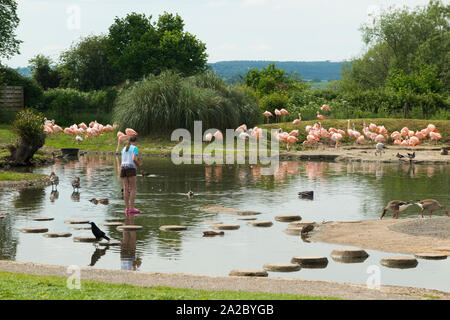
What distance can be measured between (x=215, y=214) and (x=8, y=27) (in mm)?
51018

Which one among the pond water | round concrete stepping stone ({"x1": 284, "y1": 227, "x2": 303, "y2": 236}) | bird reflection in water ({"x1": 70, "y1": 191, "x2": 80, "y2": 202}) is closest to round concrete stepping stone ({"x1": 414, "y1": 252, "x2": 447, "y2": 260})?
the pond water

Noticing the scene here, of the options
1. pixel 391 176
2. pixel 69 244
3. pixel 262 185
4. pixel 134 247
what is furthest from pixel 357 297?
pixel 391 176

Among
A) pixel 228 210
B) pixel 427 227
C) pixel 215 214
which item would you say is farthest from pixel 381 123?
pixel 427 227

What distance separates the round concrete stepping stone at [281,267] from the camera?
1316 centimetres

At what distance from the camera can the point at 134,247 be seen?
1512 centimetres

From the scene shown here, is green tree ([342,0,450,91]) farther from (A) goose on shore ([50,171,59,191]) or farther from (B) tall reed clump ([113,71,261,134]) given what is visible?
(A) goose on shore ([50,171,59,191])

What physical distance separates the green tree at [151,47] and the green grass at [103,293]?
54.6m

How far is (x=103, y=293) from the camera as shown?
10094mm

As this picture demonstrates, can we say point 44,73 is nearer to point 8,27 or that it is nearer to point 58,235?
point 8,27

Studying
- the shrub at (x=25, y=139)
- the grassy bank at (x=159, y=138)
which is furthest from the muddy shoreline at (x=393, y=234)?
the grassy bank at (x=159, y=138)

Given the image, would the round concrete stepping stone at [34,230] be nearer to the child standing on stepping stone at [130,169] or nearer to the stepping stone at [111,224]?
the stepping stone at [111,224]
